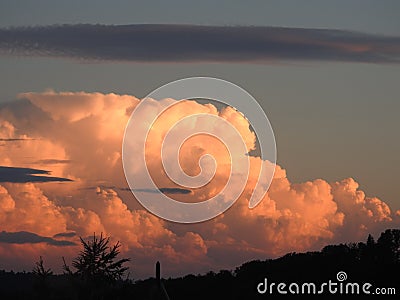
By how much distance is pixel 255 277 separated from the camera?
15312cm

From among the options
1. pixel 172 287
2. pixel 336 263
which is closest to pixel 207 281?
pixel 172 287

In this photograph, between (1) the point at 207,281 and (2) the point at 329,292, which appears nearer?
(2) the point at 329,292

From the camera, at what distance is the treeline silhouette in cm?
7738

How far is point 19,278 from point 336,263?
72414 mm

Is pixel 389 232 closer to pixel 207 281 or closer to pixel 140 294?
pixel 207 281

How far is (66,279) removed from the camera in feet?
256

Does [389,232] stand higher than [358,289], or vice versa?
[389,232]

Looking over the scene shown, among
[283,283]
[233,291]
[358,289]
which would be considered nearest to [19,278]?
[233,291]

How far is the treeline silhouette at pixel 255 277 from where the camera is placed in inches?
3046

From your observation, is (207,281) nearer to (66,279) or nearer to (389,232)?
(389,232)

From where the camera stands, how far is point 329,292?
125 meters

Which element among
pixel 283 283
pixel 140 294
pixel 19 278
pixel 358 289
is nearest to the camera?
pixel 140 294

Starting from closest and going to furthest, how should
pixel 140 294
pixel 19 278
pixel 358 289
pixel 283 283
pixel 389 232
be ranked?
pixel 140 294, pixel 358 289, pixel 283 283, pixel 389 232, pixel 19 278

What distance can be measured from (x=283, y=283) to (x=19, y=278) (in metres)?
76.1
